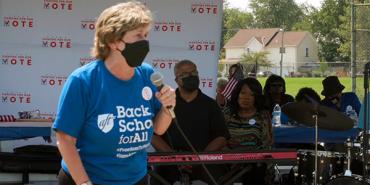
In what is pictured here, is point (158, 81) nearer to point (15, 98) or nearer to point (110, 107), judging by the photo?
point (110, 107)

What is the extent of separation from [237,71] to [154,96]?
7.53 m

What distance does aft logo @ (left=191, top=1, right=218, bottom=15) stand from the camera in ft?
25.6

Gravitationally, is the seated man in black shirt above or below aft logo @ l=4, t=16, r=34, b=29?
below

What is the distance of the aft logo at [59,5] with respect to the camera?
7539 millimetres

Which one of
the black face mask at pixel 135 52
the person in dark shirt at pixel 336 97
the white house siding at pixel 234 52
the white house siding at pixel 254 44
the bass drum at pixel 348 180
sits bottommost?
the bass drum at pixel 348 180

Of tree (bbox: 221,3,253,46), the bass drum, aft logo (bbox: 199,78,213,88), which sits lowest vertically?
the bass drum

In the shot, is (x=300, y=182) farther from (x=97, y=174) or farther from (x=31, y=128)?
(x=97, y=174)

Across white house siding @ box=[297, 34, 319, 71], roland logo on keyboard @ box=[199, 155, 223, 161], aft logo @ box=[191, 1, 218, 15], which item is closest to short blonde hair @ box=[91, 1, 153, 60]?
roland logo on keyboard @ box=[199, 155, 223, 161]

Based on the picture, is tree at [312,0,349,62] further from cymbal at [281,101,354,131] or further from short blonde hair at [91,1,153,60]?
short blonde hair at [91,1,153,60]

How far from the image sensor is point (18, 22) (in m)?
7.47

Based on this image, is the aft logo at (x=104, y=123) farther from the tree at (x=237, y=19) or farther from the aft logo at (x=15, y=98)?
the tree at (x=237, y=19)

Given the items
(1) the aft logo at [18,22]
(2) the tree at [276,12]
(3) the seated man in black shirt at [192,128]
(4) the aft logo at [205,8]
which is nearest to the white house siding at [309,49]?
(2) the tree at [276,12]

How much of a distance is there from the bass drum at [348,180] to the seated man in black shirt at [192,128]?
0.97 m

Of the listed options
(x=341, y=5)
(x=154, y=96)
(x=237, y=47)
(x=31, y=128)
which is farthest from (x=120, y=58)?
(x=237, y=47)
